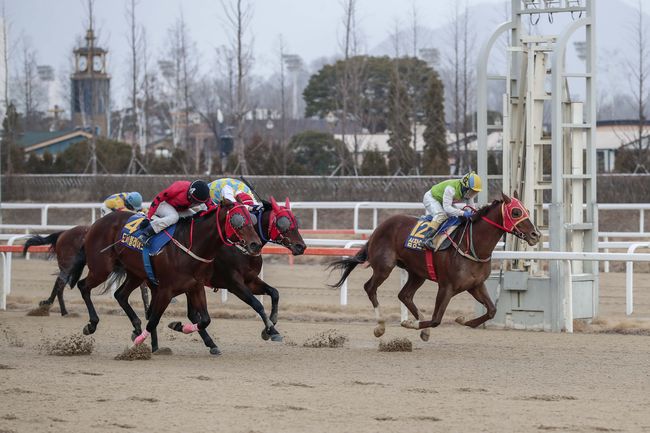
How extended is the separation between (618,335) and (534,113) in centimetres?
221

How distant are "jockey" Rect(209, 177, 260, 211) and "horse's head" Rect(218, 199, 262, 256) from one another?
0.49 metres

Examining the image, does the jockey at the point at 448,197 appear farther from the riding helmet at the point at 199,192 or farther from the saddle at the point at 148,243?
the saddle at the point at 148,243

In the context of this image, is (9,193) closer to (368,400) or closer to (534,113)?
(534,113)

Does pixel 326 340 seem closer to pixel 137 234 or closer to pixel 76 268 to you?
pixel 137 234

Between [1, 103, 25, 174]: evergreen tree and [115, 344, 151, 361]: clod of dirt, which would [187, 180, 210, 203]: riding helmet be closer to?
[115, 344, 151, 361]: clod of dirt

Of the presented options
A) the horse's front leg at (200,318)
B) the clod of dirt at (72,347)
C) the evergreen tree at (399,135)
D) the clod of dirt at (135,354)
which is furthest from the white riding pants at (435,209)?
the evergreen tree at (399,135)

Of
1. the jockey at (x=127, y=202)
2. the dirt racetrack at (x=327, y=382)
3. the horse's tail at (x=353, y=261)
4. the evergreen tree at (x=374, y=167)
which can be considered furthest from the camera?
the evergreen tree at (x=374, y=167)

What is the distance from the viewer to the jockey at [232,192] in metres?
9.80

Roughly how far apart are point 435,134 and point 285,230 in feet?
62.7

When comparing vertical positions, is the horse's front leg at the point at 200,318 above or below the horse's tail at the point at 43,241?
below

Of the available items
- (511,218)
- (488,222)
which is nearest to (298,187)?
(488,222)

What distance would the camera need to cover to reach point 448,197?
10062 mm

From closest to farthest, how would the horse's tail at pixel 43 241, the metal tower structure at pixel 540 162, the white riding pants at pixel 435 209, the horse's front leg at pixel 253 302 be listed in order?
the horse's front leg at pixel 253 302
the white riding pants at pixel 435 209
the metal tower structure at pixel 540 162
the horse's tail at pixel 43 241

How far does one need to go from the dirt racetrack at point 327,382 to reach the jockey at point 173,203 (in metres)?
1.04
